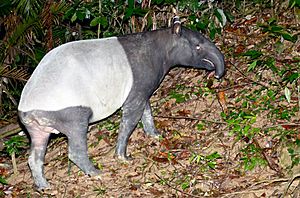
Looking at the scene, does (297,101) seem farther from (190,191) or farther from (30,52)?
(30,52)

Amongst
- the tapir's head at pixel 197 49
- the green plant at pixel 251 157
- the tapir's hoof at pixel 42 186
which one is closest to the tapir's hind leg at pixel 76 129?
the tapir's hoof at pixel 42 186

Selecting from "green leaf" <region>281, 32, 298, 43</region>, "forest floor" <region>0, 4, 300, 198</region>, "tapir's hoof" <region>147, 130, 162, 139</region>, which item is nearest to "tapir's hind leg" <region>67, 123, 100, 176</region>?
"forest floor" <region>0, 4, 300, 198</region>

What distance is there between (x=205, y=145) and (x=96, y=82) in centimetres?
181

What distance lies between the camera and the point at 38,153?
7.34 m

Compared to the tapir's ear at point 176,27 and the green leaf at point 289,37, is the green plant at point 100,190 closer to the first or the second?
the tapir's ear at point 176,27

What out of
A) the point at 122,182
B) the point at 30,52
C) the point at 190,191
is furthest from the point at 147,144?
the point at 30,52

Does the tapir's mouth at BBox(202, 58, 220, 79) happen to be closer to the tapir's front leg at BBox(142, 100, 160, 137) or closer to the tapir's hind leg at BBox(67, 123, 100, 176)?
the tapir's front leg at BBox(142, 100, 160, 137)

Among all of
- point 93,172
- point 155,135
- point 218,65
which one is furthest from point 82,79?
point 218,65

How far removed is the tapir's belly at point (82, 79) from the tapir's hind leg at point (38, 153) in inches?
18.3

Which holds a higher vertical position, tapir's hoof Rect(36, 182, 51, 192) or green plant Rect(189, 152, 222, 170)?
green plant Rect(189, 152, 222, 170)

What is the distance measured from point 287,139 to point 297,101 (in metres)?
0.94

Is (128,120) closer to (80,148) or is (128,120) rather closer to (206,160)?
(80,148)

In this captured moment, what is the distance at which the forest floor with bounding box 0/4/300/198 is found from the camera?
7039 millimetres

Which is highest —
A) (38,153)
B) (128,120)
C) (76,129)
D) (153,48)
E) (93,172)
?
(153,48)
